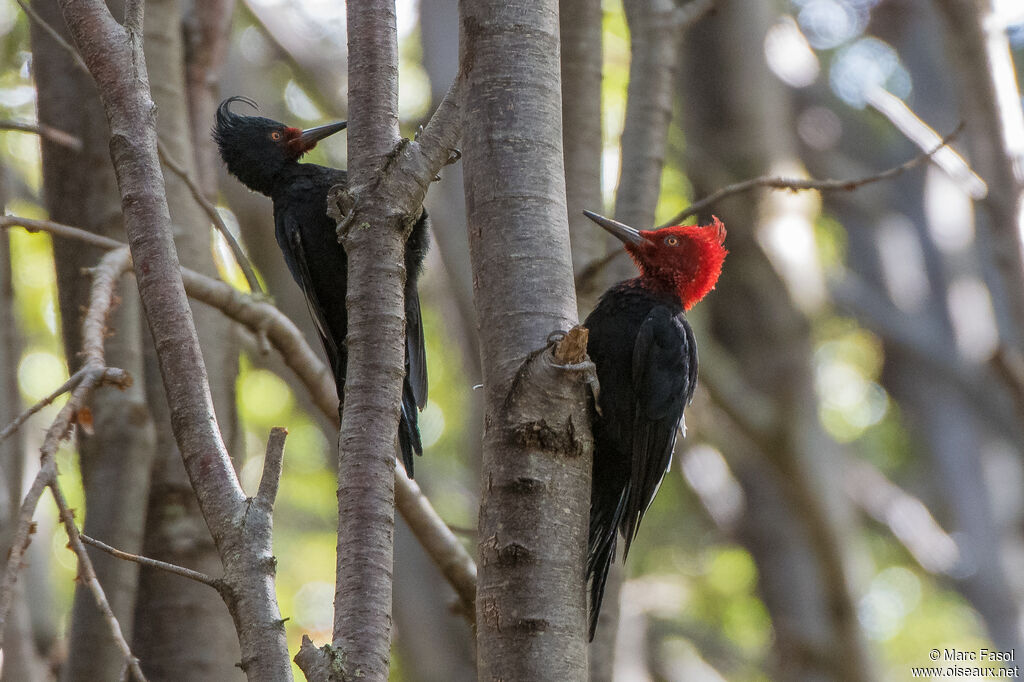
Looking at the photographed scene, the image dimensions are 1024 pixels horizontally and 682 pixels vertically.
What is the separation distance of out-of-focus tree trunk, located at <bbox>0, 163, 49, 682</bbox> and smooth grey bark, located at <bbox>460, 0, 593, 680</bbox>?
1827 mm

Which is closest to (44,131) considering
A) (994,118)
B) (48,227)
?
(48,227)

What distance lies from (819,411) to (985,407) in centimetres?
239

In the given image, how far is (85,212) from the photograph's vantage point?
387cm

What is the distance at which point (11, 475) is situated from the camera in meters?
3.93

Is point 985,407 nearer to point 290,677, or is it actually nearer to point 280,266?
point 280,266

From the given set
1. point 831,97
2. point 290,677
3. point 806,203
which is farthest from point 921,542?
point 290,677

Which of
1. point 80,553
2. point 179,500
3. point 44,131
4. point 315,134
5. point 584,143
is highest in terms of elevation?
point 315,134

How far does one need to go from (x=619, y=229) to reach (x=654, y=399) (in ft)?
2.10

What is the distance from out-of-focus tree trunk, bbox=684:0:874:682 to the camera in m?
6.43

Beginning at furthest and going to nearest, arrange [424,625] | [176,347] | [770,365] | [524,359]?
[770,365]
[424,625]
[524,359]
[176,347]

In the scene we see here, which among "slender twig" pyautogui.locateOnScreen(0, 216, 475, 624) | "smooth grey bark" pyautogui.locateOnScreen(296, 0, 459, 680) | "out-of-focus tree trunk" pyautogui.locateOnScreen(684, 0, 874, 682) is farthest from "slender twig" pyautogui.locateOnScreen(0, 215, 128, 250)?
"out-of-focus tree trunk" pyautogui.locateOnScreen(684, 0, 874, 682)

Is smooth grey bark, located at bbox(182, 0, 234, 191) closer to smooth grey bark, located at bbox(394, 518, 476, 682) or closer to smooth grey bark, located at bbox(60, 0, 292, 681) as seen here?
smooth grey bark, located at bbox(60, 0, 292, 681)

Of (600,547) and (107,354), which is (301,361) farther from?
(600,547)

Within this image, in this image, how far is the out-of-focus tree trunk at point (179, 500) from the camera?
11.3 ft
